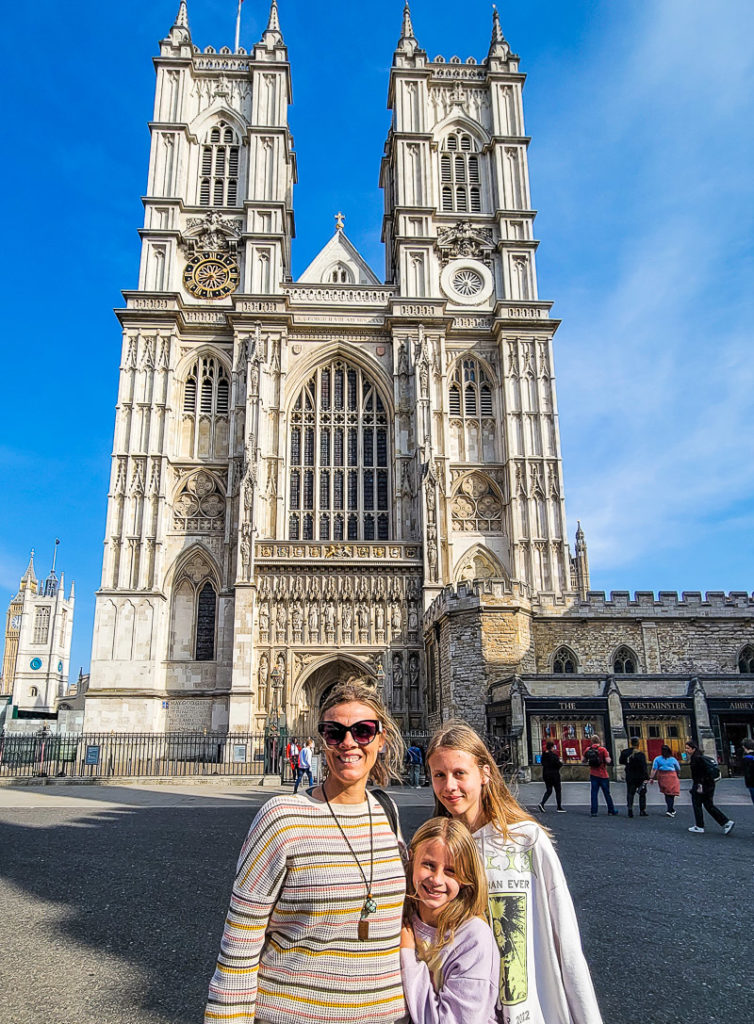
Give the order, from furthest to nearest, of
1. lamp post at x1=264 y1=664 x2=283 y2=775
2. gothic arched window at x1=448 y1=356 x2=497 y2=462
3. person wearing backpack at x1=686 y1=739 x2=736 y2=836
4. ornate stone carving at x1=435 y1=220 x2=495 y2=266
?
ornate stone carving at x1=435 y1=220 x2=495 y2=266 → gothic arched window at x1=448 y1=356 x2=497 y2=462 → lamp post at x1=264 y1=664 x2=283 y2=775 → person wearing backpack at x1=686 y1=739 x2=736 y2=836

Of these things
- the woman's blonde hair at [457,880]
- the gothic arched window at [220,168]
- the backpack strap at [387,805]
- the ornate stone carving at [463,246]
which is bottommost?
the woman's blonde hair at [457,880]

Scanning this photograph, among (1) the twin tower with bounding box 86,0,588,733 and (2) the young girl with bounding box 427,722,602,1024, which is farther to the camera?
(1) the twin tower with bounding box 86,0,588,733

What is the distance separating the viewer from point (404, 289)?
32.4m

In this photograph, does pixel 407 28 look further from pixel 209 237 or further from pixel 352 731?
pixel 352 731

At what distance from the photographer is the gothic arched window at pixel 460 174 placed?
35156mm

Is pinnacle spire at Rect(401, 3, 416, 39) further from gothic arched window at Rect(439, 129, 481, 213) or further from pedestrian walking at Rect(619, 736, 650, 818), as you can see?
pedestrian walking at Rect(619, 736, 650, 818)

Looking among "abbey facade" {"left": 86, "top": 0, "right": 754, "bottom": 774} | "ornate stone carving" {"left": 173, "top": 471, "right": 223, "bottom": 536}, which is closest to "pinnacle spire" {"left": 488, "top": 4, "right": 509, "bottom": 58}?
"abbey facade" {"left": 86, "top": 0, "right": 754, "bottom": 774}

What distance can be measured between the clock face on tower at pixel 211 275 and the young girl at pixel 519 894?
3205cm

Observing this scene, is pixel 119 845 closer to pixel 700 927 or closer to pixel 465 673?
pixel 700 927

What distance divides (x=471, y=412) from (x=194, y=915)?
27.7 m

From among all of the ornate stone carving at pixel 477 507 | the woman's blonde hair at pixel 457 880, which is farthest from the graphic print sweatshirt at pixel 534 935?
the ornate stone carving at pixel 477 507

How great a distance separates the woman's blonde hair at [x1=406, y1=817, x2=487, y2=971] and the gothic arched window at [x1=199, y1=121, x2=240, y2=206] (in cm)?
3560

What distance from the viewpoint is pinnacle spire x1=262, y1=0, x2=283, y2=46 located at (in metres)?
36.3

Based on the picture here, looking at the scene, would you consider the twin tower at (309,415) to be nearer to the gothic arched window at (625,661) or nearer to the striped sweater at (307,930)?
the gothic arched window at (625,661)
